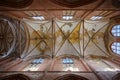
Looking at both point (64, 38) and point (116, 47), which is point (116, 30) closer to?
point (116, 47)

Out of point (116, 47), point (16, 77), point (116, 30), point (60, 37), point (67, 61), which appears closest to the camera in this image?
point (16, 77)

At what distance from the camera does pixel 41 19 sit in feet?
61.4

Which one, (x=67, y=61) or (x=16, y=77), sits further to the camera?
(x=67, y=61)

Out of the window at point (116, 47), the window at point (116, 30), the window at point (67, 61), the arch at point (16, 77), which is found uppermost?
the window at point (116, 30)

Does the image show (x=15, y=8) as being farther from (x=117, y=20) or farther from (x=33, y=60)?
(x=117, y=20)

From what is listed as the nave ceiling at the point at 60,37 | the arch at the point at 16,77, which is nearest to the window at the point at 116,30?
the nave ceiling at the point at 60,37

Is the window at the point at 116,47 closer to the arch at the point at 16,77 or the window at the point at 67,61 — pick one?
the window at the point at 67,61

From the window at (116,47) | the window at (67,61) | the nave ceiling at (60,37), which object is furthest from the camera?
the nave ceiling at (60,37)

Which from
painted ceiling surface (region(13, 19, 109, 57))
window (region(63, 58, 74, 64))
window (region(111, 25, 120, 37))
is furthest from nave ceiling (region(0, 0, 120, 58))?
window (region(63, 58, 74, 64))

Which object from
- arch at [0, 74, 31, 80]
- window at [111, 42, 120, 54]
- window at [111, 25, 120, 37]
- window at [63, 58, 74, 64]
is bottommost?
window at [63, 58, 74, 64]

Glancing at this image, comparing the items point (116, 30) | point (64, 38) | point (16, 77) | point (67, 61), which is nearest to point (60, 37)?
point (64, 38)

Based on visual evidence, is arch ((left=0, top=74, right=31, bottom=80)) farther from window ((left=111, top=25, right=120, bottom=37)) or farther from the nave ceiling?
window ((left=111, top=25, right=120, bottom=37))

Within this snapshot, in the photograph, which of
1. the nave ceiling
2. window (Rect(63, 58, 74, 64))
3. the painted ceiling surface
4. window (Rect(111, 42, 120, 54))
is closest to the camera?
window (Rect(63, 58, 74, 64))

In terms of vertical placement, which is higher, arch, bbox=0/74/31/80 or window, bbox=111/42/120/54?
window, bbox=111/42/120/54
